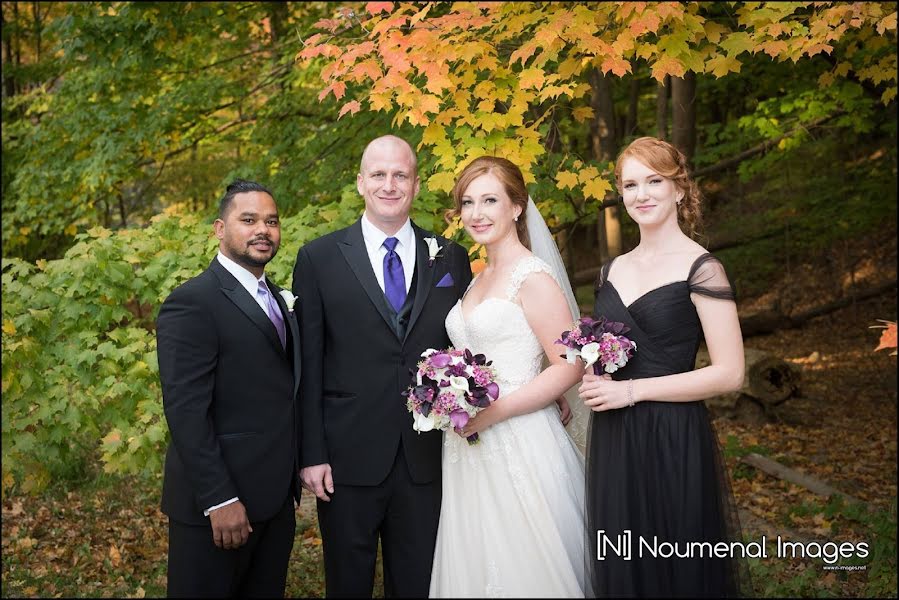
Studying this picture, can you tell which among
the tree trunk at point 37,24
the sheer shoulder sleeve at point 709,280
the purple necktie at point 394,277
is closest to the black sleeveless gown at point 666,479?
the sheer shoulder sleeve at point 709,280

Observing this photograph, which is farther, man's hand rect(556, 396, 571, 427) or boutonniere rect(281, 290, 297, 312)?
man's hand rect(556, 396, 571, 427)

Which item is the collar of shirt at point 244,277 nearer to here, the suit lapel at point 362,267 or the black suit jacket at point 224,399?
the black suit jacket at point 224,399

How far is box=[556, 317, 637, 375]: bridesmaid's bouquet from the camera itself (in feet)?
9.65

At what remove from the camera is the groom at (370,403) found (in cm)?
342

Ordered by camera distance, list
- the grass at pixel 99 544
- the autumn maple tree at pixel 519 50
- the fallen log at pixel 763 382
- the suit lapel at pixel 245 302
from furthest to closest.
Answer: the fallen log at pixel 763 382, the grass at pixel 99 544, the autumn maple tree at pixel 519 50, the suit lapel at pixel 245 302

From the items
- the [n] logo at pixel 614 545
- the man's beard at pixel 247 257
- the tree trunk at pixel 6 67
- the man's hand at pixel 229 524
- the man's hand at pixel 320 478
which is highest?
the tree trunk at pixel 6 67

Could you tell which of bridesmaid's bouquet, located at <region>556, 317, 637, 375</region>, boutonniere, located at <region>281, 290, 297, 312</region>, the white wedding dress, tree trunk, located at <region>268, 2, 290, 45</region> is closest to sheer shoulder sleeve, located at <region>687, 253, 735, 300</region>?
bridesmaid's bouquet, located at <region>556, 317, 637, 375</region>

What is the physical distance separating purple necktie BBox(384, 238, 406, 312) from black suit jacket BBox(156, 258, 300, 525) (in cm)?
44

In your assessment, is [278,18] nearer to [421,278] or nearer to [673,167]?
[421,278]

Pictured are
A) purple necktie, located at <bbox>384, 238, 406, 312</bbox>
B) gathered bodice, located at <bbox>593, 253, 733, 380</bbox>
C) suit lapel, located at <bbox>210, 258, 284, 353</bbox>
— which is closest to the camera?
gathered bodice, located at <bbox>593, 253, 733, 380</bbox>

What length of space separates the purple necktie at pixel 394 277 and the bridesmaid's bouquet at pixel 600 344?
0.82m

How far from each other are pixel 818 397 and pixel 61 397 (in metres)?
8.99

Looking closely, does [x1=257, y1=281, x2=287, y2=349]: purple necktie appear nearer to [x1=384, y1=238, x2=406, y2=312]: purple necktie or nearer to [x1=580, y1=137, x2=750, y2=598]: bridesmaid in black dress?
[x1=384, y1=238, x2=406, y2=312]: purple necktie

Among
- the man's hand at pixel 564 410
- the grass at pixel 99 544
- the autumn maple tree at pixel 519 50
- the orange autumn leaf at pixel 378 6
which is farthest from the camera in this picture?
the grass at pixel 99 544
